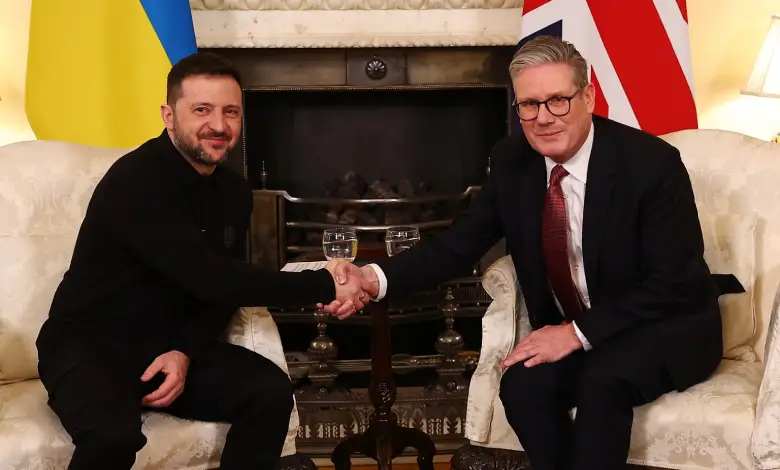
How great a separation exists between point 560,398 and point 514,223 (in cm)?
41

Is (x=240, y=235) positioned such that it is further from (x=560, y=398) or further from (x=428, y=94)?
(x=428, y=94)

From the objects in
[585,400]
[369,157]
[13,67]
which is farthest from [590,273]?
[13,67]

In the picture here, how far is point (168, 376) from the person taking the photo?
1721mm

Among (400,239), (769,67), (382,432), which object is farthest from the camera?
(769,67)

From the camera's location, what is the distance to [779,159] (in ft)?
6.69

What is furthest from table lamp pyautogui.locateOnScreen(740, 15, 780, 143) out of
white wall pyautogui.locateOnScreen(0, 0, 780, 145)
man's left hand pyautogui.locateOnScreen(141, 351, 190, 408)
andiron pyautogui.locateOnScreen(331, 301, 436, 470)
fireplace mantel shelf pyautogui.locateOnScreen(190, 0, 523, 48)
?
man's left hand pyautogui.locateOnScreen(141, 351, 190, 408)

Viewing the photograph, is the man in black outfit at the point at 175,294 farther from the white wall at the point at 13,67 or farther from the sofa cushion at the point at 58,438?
the white wall at the point at 13,67

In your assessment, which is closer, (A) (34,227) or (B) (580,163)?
(B) (580,163)

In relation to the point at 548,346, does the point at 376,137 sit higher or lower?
higher

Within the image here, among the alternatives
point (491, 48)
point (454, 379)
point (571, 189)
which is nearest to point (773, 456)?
point (571, 189)

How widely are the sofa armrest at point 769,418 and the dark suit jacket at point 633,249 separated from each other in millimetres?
154

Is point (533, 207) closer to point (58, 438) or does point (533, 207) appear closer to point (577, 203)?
point (577, 203)

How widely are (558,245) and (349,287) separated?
457 mm

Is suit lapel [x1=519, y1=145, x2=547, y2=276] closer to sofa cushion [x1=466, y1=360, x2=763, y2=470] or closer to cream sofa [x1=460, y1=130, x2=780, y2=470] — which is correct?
cream sofa [x1=460, y1=130, x2=780, y2=470]
